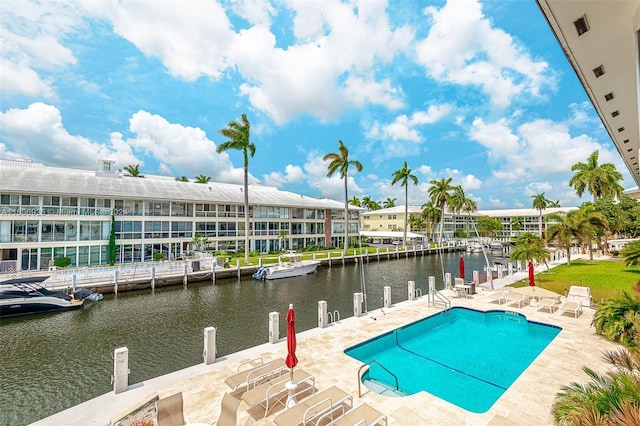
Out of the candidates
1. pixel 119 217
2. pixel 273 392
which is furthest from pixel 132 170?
pixel 273 392

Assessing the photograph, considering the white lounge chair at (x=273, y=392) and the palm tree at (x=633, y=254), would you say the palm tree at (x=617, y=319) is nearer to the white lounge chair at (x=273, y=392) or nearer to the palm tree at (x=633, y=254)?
the white lounge chair at (x=273, y=392)

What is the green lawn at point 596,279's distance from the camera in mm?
18342

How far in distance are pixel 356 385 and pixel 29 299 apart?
20.8m

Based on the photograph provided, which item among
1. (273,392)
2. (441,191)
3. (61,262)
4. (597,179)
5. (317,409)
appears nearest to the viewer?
(317,409)

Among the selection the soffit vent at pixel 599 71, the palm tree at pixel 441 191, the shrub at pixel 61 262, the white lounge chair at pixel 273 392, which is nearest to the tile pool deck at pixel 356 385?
the white lounge chair at pixel 273 392

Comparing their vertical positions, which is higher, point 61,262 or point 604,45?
point 604,45

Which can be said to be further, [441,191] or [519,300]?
[441,191]

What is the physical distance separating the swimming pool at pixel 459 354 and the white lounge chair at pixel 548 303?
1.73 meters

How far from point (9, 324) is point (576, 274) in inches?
1578

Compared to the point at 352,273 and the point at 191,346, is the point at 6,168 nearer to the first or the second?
the point at 191,346

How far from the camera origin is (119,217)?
104ft

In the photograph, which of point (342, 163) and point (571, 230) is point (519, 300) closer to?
point (571, 230)

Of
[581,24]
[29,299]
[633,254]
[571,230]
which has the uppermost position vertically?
[581,24]

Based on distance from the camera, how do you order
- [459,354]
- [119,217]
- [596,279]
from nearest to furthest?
[459,354] → [596,279] → [119,217]
